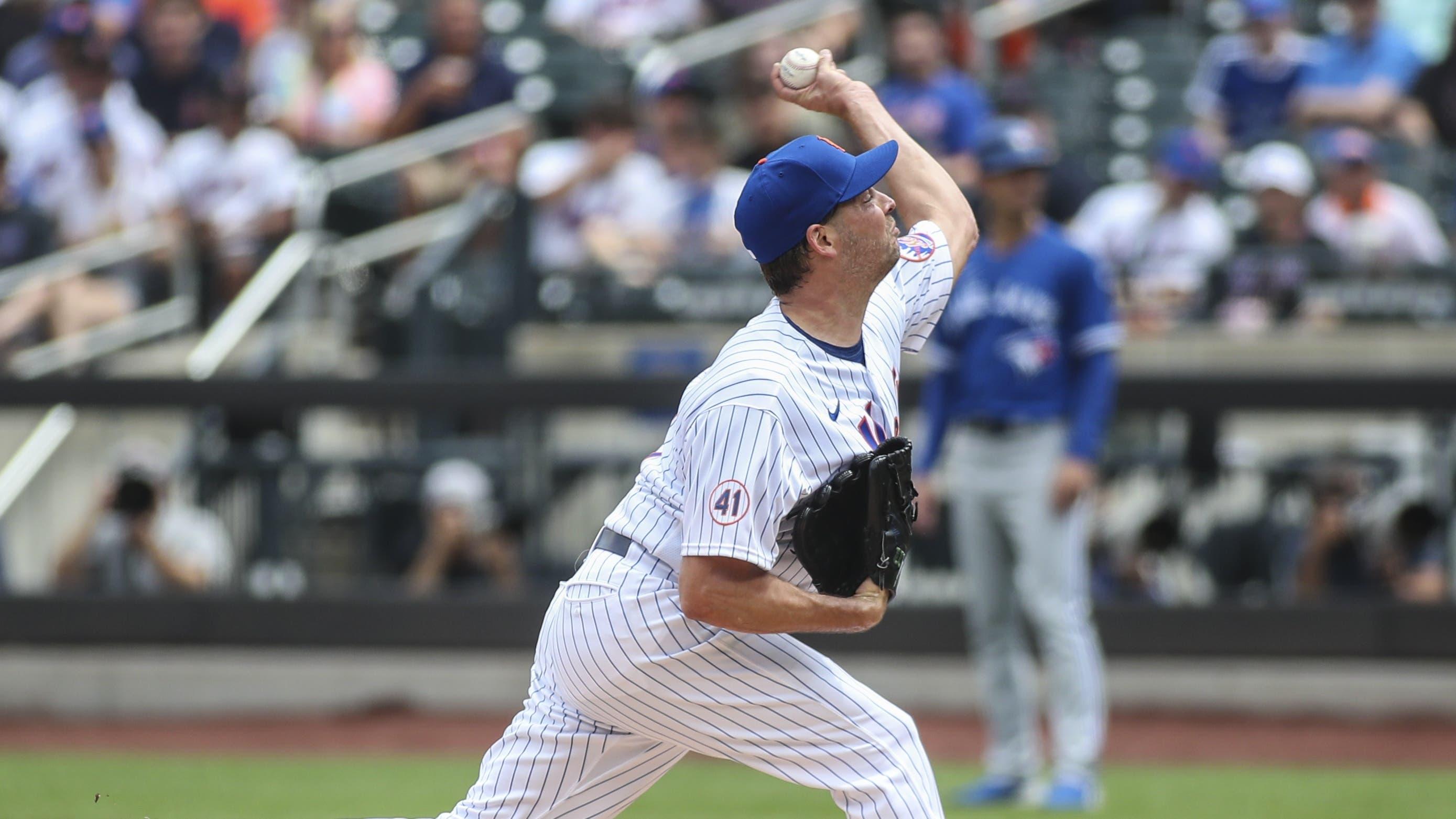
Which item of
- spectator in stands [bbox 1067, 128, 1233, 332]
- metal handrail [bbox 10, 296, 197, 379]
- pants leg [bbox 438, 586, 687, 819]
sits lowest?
spectator in stands [bbox 1067, 128, 1233, 332]

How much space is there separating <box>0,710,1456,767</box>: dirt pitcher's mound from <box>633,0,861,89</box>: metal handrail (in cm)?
502

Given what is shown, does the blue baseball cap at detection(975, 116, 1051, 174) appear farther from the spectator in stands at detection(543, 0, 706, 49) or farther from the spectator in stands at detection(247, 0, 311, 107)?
the spectator in stands at detection(247, 0, 311, 107)

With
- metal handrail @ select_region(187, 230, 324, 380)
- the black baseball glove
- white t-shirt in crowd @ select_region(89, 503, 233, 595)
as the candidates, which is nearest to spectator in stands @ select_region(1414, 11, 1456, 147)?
metal handrail @ select_region(187, 230, 324, 380)

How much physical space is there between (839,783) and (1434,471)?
5.73 m

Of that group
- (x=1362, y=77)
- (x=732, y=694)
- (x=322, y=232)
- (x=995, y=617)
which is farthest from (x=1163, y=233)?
(x=732, y=694)

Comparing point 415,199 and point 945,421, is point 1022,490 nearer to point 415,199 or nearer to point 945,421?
point 945,421

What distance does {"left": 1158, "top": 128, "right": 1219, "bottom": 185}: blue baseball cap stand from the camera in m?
9.72

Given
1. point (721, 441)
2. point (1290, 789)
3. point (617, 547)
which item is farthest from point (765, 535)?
point (1290, 789)

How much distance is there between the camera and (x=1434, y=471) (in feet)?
27.1

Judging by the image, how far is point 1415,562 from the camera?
8.43 meters

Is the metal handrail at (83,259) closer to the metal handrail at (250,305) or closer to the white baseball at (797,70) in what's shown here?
the metal handrail at (250,305)

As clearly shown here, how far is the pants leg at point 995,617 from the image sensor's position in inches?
268

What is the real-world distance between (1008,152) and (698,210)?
352 cm

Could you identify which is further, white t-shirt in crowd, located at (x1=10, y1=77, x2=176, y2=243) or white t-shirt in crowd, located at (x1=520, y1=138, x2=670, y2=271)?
white t-shirt in crowd, located at (x1=10, y1=77, x2=176, y2=243)
